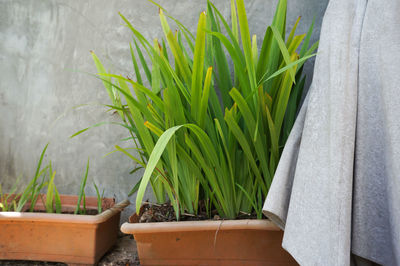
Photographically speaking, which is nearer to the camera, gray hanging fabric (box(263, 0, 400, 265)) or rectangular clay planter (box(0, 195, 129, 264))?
gray hanging fabric (box(263, 0, 400, 265))

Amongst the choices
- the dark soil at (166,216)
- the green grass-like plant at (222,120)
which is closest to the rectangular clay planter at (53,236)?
the dark soil at (166,216)

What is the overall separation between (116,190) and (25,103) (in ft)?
1.92

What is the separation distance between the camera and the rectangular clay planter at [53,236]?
1.04 metres

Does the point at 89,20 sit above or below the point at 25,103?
above

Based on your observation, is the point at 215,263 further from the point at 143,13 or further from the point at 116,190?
the point at 143,13

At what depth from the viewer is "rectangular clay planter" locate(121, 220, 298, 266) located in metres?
0.88

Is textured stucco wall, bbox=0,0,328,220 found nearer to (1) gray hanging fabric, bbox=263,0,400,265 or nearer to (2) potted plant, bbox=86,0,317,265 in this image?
(2) potted plant, bbox=86,0,317,265

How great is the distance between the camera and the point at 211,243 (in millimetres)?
897

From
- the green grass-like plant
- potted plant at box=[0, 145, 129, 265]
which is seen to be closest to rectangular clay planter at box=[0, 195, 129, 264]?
potted plant at box=[0, 145, 129, 265]

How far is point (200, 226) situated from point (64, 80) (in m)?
0.96

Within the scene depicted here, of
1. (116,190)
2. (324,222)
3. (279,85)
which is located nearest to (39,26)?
(116,190)

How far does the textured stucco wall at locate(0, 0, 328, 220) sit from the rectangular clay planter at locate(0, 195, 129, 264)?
0.34 metres

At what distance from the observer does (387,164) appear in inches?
25.4

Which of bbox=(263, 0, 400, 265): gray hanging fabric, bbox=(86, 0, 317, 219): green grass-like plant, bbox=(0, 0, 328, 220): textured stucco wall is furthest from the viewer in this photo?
bbox=(0, 0, 328, 220): textured stucco wall
